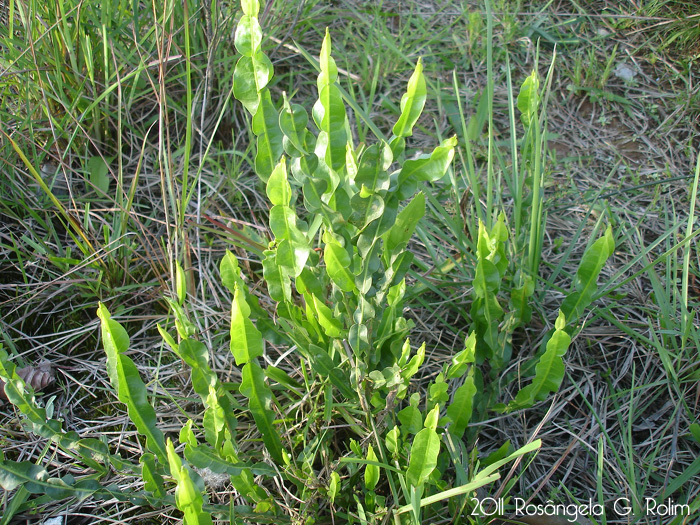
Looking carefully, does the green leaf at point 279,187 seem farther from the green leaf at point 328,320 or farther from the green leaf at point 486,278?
the green leaf at point 486,278

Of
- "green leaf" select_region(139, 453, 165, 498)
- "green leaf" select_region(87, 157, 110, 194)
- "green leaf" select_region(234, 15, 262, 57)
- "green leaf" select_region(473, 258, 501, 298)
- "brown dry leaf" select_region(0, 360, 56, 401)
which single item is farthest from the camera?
"green leaf" select_region(87, 157, 110, 194)

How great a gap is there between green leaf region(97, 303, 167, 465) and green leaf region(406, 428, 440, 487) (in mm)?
554

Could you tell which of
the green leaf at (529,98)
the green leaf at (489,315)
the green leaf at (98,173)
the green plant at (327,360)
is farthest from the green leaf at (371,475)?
the green leaf at (98,173)

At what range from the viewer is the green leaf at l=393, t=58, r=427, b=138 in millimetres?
1026

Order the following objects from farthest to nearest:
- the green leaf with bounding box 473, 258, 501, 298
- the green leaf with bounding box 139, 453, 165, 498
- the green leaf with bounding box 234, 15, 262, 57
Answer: the green leaf with bounding box 473, 258, 501, 298 → the green leaf with bounding box 139, 453, 165, 498 → the green leaf with bounding box 234, 15, 262, 57

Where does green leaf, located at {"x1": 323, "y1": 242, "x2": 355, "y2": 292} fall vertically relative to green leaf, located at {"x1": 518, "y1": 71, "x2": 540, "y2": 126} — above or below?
below

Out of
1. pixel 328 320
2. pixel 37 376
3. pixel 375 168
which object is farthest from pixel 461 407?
pixel 37 376

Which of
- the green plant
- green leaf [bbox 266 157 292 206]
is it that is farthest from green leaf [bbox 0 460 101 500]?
green leaf [bbox 266 157 292 206]

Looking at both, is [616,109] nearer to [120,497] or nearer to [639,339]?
[639,339]

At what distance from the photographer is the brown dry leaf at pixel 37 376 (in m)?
1.56

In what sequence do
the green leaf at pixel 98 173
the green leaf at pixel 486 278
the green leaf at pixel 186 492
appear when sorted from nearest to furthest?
1. the green leaf at pixel 186 492
2. the green leaf at pixel 486 278
3. the green leaf at pixel 98 173

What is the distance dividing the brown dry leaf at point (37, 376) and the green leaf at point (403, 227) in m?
1.07

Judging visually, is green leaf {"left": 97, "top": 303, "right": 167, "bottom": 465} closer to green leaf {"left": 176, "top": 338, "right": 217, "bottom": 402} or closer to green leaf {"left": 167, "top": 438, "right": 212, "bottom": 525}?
green leaf {"left": 176, "top": 338, "right": 217, "bottom": 402}

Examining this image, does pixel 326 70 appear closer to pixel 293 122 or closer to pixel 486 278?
pixel 293 122
